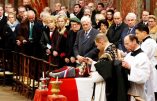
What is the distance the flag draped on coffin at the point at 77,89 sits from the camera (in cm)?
970

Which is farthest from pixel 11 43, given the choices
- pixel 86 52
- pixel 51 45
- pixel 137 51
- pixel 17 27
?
pixel 137 51

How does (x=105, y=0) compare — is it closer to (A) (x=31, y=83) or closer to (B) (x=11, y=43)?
(B) (x=11, y=43)

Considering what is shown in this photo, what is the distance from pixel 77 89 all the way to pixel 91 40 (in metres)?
2.67

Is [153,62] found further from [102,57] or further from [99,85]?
[99,85]

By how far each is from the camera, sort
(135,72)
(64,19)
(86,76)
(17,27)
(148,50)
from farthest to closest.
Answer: (17,27) → (64,19) → (148,50) → (86,76) → (135,72)

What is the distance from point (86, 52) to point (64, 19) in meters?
1.62

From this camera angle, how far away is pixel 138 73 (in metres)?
8.88

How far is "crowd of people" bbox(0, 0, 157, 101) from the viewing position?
30.0 feet

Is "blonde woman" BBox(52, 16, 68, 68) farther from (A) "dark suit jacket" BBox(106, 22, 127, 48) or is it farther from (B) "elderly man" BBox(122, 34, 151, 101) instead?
(B) "elderly man" BBox(122, 34, 151, 101)

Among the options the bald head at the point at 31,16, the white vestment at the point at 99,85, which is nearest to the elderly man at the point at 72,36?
the bald head at the point at 31,16

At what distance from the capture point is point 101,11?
16.1 meters

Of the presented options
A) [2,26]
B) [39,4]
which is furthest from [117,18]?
[39,4]

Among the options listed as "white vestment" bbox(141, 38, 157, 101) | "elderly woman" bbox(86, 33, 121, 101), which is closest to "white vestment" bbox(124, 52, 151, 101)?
"elderly woman" bbox(86, 33, 121, 101)

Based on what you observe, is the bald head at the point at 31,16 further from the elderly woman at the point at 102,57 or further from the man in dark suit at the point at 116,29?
the elderly woman at the point at 102,57
